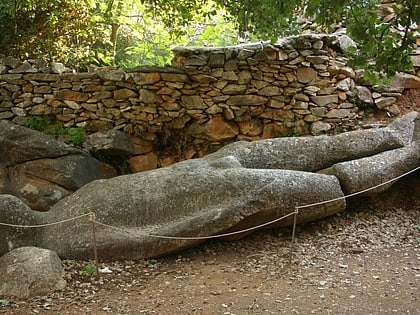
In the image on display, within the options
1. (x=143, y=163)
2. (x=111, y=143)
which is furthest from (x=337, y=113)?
(x=111, y=143)

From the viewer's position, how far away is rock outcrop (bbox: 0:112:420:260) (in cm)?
422

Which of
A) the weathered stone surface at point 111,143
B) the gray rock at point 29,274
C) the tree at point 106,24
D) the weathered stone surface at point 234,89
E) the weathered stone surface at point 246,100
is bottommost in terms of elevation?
the gray rock at point 29,274

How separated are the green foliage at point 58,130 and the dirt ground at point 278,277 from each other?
2.47 m

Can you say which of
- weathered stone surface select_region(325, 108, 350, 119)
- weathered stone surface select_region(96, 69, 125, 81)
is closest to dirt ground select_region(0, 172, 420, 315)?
weathered stone surface select_region(325, 108, 350, 119)

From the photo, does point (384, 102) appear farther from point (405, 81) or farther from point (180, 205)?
point (180, 205)

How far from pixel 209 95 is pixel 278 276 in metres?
2.93

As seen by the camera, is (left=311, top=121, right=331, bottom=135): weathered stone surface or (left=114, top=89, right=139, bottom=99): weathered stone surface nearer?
(left=311, top=121, right=331, bottom=135): weathered stone surface

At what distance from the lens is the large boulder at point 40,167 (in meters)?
5.47

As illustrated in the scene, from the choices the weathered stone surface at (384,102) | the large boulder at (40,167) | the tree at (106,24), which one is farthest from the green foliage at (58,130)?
the weathered stone surface at (384,102)

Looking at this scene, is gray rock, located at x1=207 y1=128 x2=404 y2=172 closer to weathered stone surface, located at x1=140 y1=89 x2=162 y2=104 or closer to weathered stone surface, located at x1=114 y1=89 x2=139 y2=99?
weathered stone surface, located at x1=140 y1=89 x2=162 y2=104

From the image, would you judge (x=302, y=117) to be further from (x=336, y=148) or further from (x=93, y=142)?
(x=93, y=142)

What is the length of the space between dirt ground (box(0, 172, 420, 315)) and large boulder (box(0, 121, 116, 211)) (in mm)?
1598

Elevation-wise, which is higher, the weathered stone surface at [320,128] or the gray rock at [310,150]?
the weathered stone surface at [320,128]

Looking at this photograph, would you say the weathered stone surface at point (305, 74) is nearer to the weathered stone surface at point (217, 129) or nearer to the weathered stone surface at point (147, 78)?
the weathered stone surface at point (217, 129)
